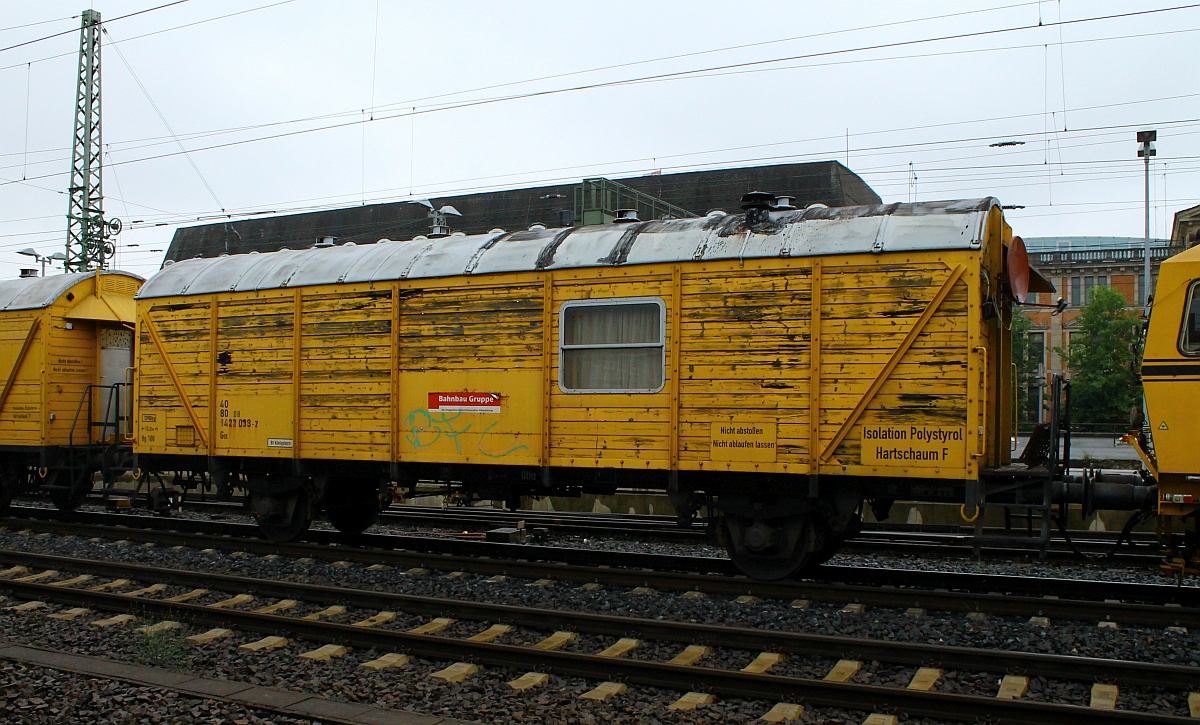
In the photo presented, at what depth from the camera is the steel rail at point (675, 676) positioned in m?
5.32

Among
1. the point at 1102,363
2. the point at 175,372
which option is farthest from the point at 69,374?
the point at 1102,363

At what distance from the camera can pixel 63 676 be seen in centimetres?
633

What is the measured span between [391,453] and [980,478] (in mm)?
6126

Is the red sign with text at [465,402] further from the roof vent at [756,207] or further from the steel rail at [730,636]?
the roof vent at [756,207]

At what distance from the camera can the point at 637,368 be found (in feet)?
29.5

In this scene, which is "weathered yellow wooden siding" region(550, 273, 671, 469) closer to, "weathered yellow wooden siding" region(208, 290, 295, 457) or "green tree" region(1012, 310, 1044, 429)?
"weathered yellow wooden siding" region(208, 290, 295, 457)

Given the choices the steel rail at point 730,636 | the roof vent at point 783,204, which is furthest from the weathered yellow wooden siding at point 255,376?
the roof vent at point 783,204

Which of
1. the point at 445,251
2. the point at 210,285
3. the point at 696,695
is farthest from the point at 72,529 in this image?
the point at 696,695

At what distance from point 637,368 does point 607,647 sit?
2913 mm

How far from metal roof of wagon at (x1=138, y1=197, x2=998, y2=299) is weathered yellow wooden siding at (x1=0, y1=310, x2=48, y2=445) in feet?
11.8

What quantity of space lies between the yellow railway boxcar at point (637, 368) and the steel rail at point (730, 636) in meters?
1.70

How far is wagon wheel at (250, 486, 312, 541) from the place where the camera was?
1123cm

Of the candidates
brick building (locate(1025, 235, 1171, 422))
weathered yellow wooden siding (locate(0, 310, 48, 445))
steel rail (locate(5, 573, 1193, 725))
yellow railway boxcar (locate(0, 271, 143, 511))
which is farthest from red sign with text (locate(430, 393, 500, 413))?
brick building (locate(1025, 235, 1171, 422))

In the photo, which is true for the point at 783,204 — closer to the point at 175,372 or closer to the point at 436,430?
the point at 436,430
